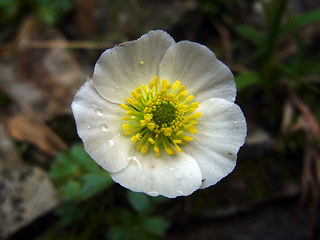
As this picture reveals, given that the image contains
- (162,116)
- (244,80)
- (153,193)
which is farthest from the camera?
(244,80)

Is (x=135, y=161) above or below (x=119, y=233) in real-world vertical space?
above

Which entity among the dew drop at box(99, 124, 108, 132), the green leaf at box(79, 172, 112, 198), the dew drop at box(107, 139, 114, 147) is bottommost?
the green leaf at box(79, 172, 112, 198)

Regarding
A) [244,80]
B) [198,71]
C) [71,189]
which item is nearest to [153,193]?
[198,71]

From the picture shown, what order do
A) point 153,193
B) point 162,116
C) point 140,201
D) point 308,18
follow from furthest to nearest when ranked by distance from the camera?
point 308,18 → point 140,201 → point 162,116 → point 153,193

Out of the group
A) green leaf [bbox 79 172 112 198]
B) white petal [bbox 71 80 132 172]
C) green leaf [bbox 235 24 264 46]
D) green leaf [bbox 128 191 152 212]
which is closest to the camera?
white petal [bbox 71 80 132 172]

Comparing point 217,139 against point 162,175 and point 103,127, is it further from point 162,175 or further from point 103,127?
point 103,127

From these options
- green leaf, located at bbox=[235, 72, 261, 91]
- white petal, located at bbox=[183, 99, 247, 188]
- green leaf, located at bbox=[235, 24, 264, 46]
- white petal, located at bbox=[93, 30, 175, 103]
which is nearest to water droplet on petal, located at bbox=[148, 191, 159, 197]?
white petal, located at bbox=[183, 99, 247, 188]

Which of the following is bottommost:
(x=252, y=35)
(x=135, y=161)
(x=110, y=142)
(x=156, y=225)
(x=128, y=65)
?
(x=156, y=225)

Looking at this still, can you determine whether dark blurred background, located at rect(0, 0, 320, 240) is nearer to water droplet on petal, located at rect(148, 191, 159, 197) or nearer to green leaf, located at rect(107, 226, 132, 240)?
green leaf, located at rect(107, 226, 132, 240)
